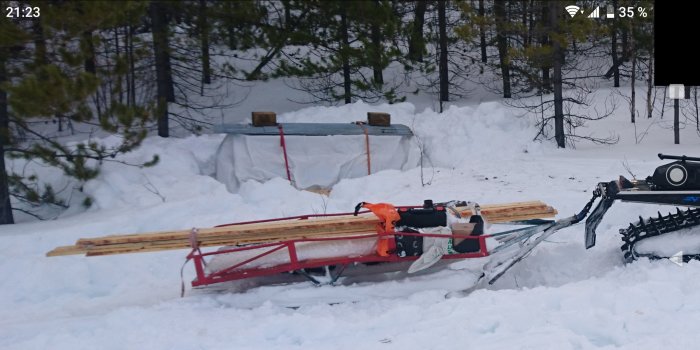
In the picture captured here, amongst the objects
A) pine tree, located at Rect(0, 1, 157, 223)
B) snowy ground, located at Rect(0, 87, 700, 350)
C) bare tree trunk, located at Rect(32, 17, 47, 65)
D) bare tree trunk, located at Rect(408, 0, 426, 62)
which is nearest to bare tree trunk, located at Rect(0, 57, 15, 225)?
pine tree, located at Rect(0, 1, 157, 223)

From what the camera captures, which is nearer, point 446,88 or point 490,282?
point 490,282

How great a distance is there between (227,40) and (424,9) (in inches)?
270

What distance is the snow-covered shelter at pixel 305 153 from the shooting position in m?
12.0

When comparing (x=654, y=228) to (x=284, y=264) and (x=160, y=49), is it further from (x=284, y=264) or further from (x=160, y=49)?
(x=160, y=49)

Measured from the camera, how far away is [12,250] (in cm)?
777

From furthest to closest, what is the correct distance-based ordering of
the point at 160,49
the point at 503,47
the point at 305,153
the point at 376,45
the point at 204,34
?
1. the point at 503,47
2. the point at 376,45
3. the point at 204,34
4. the point at 160,49
5. the point at 305,153

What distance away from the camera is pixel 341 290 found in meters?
5.75

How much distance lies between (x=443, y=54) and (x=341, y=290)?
1393cm

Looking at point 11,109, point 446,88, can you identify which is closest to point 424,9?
point 446,88

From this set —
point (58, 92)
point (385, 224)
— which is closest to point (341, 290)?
point (385, 224)

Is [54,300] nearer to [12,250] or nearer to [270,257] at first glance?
[12,250]

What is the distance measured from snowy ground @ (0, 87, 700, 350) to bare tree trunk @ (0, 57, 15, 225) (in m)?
0.81

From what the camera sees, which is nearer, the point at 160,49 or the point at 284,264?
the point at 284,264

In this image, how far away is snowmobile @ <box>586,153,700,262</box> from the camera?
5637 millimetres
